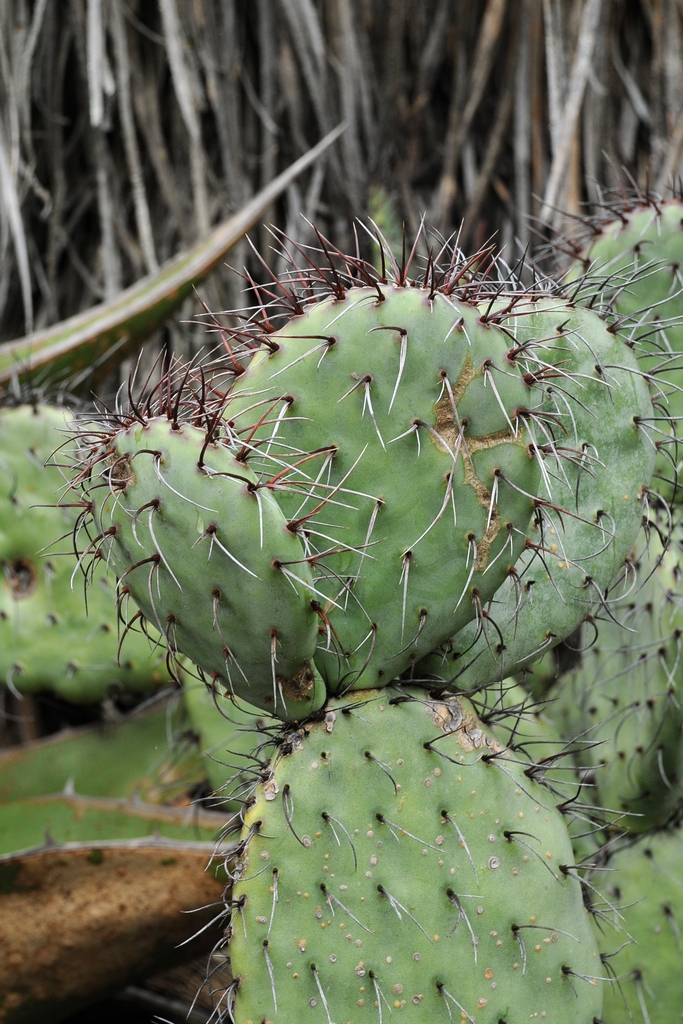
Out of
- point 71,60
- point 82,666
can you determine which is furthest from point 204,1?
point 82,666

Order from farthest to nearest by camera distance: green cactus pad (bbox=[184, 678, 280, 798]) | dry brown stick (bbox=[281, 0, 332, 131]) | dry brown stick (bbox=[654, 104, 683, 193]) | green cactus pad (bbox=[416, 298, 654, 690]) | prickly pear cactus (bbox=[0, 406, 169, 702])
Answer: dry brown stick (bbox=[281, 0, 332, 131]) < dry brown stick (bbox=[654, 104, 683, 193]) < prickly pear cactus (bbox=[0, 406, 169, 702]) < green cactus pad (bbox=[184, 678, 280, 798]) < green cactus pad (bbox=[416, 298, 654, 690])

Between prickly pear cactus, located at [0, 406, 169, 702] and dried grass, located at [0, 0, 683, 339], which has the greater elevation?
dried grass, located at [0, 0, 683, 339]

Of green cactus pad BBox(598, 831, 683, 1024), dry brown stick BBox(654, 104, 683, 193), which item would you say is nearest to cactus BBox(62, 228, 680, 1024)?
green cactus pad BBox(598, 831, 683, 1024)

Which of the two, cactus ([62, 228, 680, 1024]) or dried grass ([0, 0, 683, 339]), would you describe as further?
dried grass ([0, 0, 683, 339])

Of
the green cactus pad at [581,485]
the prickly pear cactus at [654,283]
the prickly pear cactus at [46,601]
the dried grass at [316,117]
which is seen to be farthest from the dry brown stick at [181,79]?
the green cactus pad at [581,485]

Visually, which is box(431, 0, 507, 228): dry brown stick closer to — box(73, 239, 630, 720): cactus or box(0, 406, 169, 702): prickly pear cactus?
box(0, 406, 169, 702): prickly pear cactus

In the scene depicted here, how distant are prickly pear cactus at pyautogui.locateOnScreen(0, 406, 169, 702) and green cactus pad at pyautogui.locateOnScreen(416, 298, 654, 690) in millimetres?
637

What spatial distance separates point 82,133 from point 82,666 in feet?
4.04

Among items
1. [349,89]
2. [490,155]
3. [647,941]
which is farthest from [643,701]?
[349,89]

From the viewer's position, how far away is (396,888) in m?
0.67

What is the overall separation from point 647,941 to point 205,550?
0.65 m

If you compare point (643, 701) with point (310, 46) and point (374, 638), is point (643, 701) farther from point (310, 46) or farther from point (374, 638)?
point (310, 46)

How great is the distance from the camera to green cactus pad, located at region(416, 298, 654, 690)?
2.64 ft

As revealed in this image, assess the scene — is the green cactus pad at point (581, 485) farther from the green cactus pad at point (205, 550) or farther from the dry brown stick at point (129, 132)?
the dry brown stick at point (129, 132)
